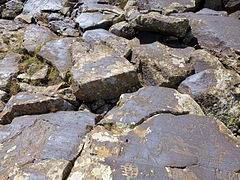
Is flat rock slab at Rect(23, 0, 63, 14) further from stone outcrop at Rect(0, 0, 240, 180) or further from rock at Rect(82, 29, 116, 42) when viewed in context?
rock at Rect(82, 29, 116, 42)

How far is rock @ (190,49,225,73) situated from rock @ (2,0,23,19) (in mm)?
10561

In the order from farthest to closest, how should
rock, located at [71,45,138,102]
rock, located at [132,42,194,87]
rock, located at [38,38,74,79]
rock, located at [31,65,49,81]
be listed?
1. rock, located at [38,38,74,79]
2. rock, located at [31,65,49,81]
3. rock, located at [132,42,194,87]
4. rock, located at [71,45,138,102]

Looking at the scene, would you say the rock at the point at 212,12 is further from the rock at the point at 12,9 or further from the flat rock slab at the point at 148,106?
the rock at the point at 12,9

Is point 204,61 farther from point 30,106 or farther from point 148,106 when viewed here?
point 30,106

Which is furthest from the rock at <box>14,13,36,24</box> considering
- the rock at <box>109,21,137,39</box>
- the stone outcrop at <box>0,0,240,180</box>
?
the rock at <box>109,21,137,39</box>

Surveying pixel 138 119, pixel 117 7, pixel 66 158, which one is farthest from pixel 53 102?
pixel 117 7

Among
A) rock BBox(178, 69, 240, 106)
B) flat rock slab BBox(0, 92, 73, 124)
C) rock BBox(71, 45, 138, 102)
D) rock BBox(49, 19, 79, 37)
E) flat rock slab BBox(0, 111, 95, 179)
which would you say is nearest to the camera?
flat rock slab BBox(0, 111, 95, 179)

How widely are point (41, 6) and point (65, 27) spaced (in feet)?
12.3

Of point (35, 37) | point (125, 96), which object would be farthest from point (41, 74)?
point (125, 96)

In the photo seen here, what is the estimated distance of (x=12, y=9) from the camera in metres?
10.9

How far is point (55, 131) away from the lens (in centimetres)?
401

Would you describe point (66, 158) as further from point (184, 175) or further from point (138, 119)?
point (184, 175)

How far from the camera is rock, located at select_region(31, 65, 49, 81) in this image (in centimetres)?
620

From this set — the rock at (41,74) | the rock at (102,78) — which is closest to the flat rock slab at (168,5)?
the rock at (102,78)
